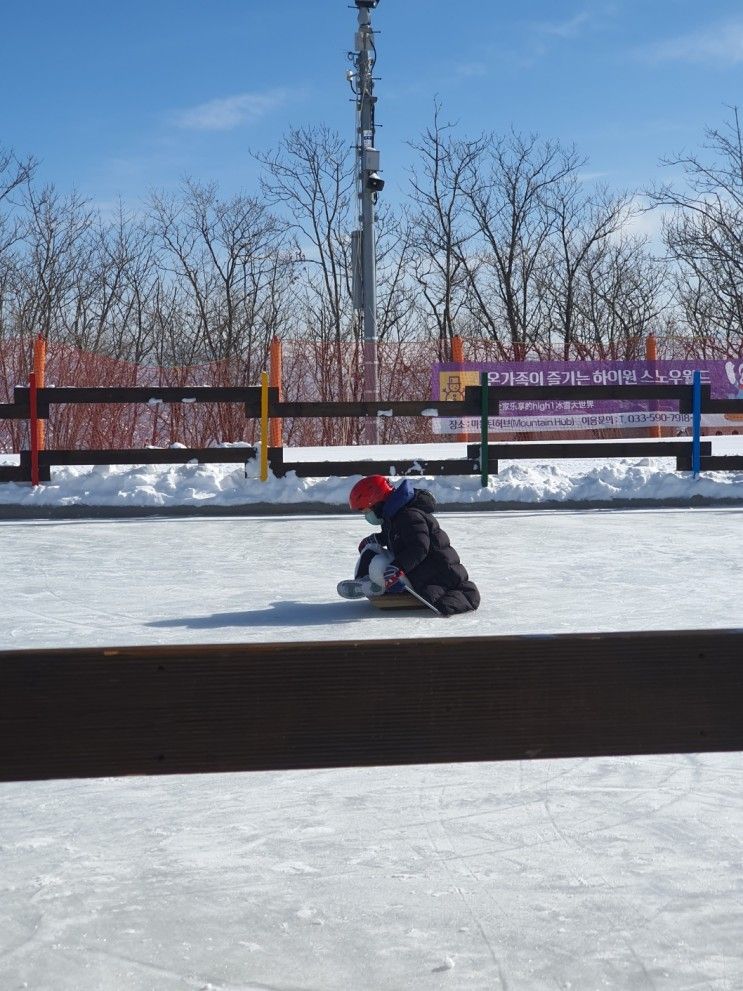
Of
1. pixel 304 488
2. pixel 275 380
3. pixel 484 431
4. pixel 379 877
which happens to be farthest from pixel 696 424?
pixel 379 877

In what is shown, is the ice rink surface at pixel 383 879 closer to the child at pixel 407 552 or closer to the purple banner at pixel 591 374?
the child at pixel 407 552

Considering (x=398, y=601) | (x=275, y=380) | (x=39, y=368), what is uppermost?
(x=39, y=368)

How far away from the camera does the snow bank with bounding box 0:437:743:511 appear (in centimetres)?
1187

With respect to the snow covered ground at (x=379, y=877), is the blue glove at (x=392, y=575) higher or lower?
higher

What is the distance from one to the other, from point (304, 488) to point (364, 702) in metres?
10.3

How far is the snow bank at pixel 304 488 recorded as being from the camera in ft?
38.9

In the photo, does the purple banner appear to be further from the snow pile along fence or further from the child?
the child

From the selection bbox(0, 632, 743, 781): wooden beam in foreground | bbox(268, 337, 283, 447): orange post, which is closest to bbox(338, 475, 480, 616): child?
bbox(0, 632, 743, 781): wooden beam in foreground

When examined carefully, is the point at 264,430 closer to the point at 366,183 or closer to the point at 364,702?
the point at 366,183

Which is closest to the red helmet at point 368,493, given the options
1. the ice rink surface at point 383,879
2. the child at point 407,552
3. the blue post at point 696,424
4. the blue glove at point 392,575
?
the child at point 407,552

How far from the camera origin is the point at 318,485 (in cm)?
1210

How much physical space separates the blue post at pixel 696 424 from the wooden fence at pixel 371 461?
11 millimetres

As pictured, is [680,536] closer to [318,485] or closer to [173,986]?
[318,485]

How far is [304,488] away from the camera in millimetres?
12117
